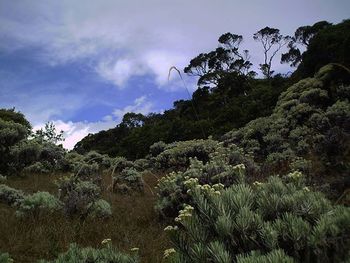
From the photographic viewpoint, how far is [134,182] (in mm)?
12250

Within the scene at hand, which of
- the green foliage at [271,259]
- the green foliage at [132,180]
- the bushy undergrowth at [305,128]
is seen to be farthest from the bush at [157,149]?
the green foliage at [271,259]

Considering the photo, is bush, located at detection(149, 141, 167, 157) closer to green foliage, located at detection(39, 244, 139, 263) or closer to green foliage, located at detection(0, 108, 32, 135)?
green foliage, located at detection(0, 108, 32, 135)

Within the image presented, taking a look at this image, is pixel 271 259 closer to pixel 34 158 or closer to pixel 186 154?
pixel 186 154

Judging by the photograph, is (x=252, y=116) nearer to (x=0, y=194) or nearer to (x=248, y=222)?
(x=0, y=194)

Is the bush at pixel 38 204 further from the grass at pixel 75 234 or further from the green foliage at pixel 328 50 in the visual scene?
the green foliage at pixel 328 50

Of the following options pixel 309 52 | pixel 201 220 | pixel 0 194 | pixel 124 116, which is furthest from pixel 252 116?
pixel 124 116

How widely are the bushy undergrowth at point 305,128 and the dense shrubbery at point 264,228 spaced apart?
788 cm

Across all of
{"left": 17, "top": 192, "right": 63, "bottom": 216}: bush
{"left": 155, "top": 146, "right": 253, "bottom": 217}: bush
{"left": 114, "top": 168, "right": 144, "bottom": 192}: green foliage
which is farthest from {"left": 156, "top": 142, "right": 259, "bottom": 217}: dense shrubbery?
{"left": 114, "top": 168, "right": 144, "bottom": 192}: green foliage

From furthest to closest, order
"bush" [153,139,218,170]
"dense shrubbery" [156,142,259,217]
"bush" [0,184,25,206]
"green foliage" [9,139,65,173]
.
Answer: "bush" [153,139,218,170] → "green foliage" [9,139,65,173] → "bush" [0,184,25,206] → "dense shrubbery" [156,142,259,217]

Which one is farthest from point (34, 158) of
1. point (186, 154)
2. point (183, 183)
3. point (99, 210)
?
point (183, 183)

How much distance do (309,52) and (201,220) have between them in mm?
19705

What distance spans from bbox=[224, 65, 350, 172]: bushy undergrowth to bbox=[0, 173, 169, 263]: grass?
510cm

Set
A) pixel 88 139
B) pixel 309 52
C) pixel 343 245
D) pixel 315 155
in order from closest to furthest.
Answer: pixel 343 245 < pixel 315 155 < pixel 309 52 < pixel 88 139

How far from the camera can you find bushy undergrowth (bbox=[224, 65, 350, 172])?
451 inches
